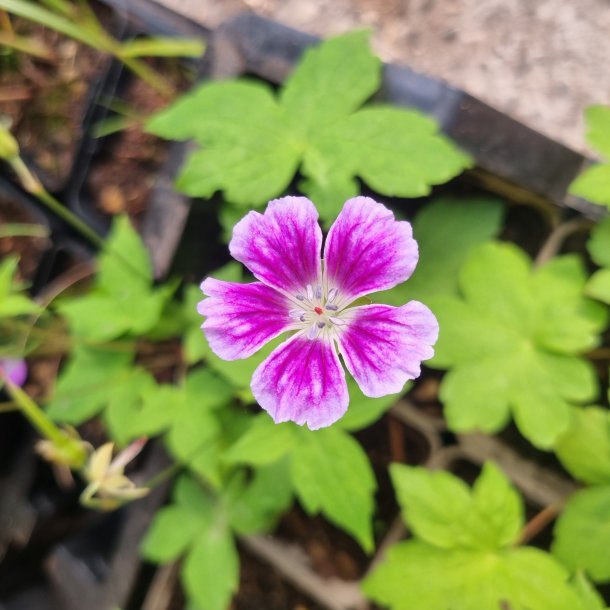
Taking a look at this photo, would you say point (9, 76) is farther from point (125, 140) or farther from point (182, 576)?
point (182, 576)

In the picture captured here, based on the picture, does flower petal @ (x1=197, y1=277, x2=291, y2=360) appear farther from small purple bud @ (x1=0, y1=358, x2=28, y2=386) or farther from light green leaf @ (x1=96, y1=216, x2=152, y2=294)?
small purple bud @ (x1=0, y1=358, x2=28, y2=386)

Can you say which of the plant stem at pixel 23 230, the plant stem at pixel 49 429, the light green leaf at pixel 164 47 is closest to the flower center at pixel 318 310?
the plant stem at pixel 49 429

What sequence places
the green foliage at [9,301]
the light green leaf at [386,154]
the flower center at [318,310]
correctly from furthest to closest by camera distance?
the green foliage at [9,301]
the light green leaf at [386,154]
the flower center at [318,310]

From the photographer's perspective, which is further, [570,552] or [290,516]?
[290,516]

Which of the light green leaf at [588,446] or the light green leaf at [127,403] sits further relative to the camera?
the light green leaf at [127,403]

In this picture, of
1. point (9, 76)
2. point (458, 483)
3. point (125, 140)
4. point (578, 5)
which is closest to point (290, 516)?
point (458, 483)

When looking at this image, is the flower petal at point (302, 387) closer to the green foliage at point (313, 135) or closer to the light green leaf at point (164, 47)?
the green foliage at point (313, 135)

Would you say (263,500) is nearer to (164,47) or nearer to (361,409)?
(361,409)
